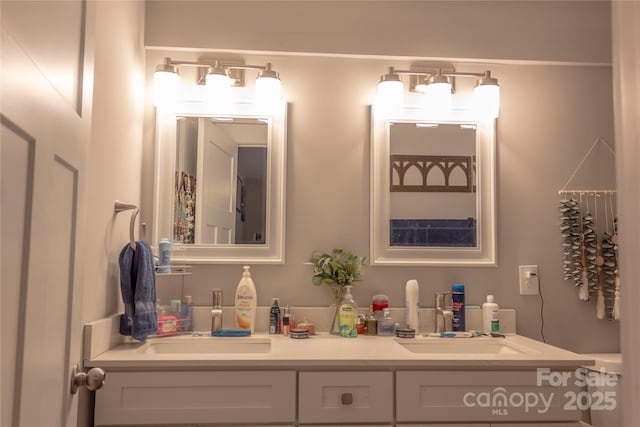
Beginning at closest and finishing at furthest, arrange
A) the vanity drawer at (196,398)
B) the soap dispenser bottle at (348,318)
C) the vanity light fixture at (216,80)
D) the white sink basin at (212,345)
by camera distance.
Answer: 1. the vanity drawer at (196,398)
2. the white sink basin at (212,345)
3. the soap dispenser bottle at (348,318)
4. the vanity light fixture at (216,80)

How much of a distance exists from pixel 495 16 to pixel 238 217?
140 cm

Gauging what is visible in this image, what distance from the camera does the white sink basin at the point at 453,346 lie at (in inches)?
79.6

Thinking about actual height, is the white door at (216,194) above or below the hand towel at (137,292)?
above

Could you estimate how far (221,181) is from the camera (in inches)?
88.1

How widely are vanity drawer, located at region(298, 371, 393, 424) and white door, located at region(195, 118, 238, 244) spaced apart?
0.81m

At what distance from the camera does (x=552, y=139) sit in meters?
2.35

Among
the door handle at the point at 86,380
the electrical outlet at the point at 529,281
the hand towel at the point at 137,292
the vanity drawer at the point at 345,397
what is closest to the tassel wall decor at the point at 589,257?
the electrical outlet at the point at 529,281

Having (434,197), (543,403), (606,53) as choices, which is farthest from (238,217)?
(606,53)

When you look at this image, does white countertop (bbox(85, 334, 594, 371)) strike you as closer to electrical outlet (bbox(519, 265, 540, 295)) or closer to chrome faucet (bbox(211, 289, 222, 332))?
chrome faucet (bbox(211, 289, 222, 332))

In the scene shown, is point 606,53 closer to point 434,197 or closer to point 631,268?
point 434,197

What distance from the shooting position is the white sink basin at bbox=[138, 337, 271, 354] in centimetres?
196

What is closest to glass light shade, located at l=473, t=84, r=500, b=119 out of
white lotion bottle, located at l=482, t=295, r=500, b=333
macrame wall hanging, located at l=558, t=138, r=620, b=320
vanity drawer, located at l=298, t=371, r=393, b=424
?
macrame wall hanging, located at l=558, t=138, r=620, b=320

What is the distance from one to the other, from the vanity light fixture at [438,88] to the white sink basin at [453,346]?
37.8 inches

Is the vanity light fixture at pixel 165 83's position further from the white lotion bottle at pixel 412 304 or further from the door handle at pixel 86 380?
the door handle at pixel 86 380
